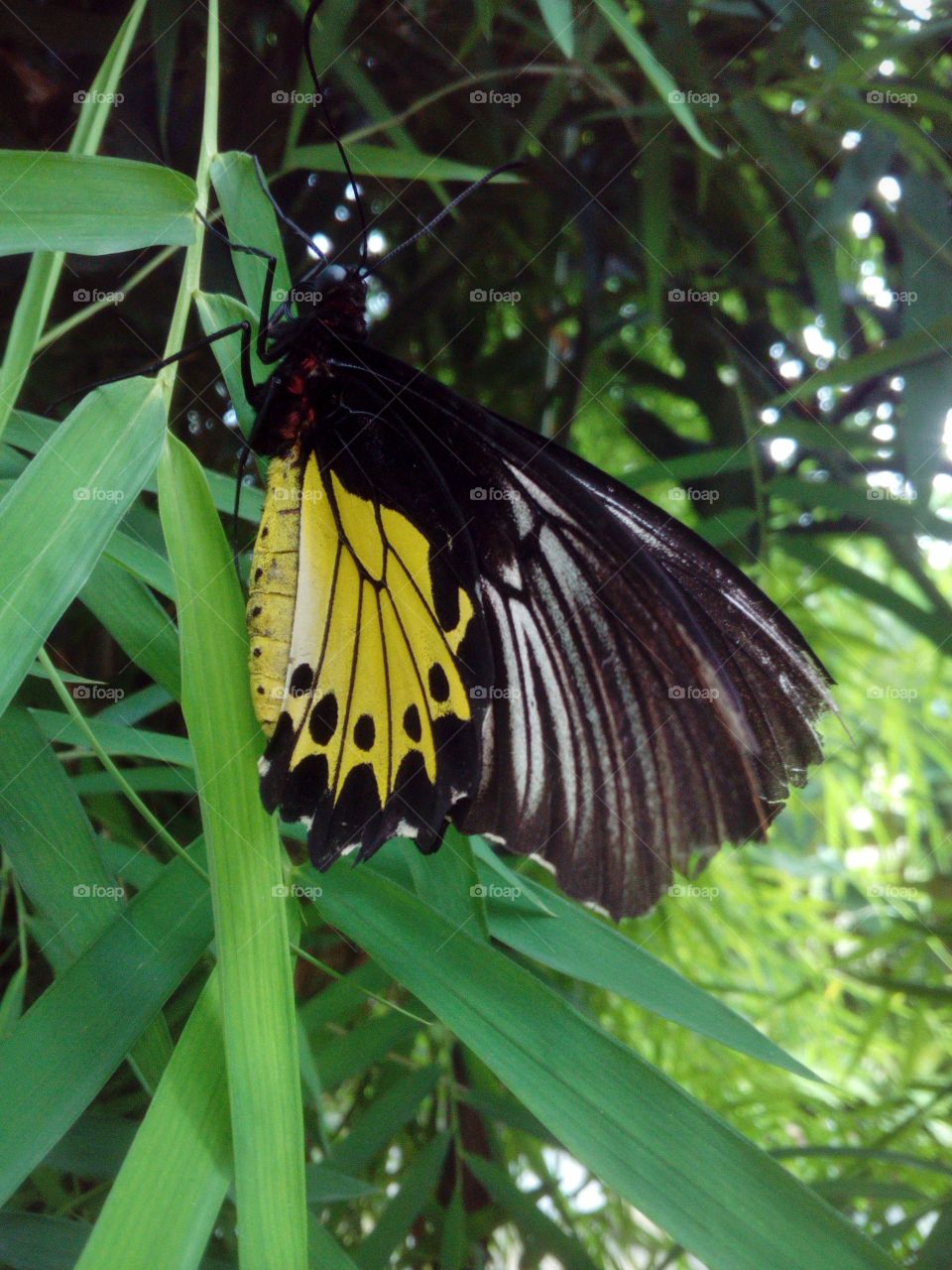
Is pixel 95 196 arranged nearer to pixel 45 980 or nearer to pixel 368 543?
pixel 368 543

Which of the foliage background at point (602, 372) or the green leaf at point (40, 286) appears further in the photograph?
the foliage background at point (602, 372)

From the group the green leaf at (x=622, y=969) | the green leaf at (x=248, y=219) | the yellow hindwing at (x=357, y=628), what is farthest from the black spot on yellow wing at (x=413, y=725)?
the green leaf at (x=248, y=219)

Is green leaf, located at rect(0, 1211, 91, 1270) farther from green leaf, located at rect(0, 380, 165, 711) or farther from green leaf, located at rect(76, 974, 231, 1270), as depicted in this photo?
green leaf, located at rect(0, 380, 165, 711)

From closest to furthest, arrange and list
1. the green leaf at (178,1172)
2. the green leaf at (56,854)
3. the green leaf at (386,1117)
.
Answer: the green leaf at (178,1172), the green leaf at (56,854), the green leaf at (386,1117)

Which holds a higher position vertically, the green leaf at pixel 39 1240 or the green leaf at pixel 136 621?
the green leaf at pixel 136 621

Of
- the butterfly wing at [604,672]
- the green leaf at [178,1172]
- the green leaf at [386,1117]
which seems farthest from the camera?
the green leaf at [386,1117]

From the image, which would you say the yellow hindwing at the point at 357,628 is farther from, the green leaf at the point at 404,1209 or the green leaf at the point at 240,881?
the green leaf at the point at 404,1209

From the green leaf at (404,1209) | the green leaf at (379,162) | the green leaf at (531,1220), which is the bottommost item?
the green leaf at (404,1209)
